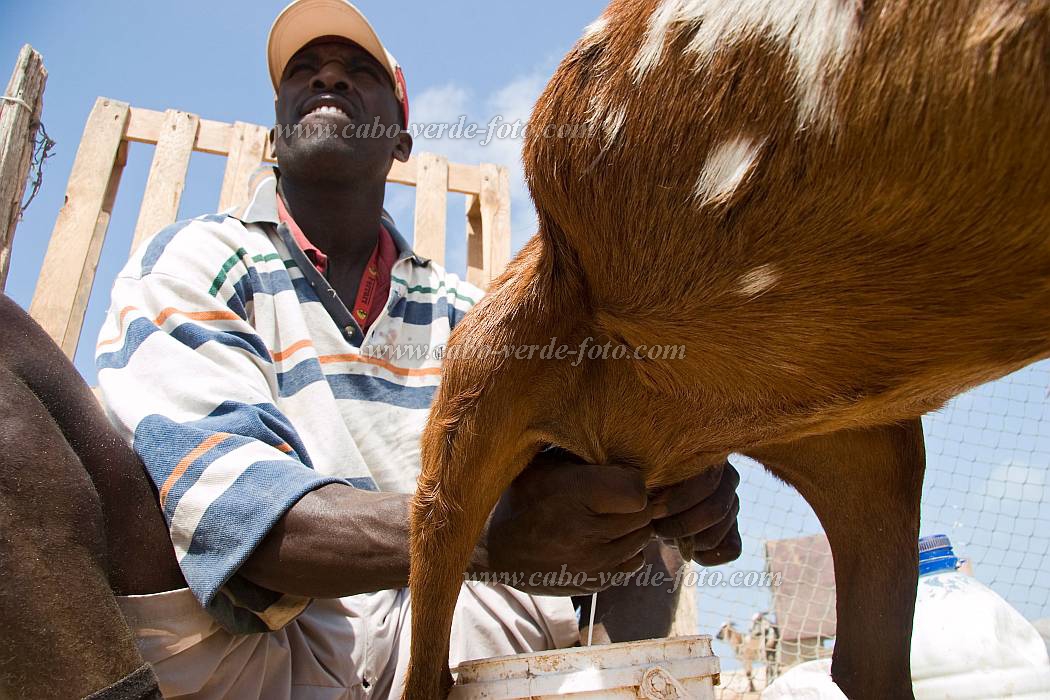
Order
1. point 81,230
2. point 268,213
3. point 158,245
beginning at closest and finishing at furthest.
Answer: point 158,245 → point 268,213 → point 81,230

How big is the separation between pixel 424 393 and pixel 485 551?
0.83 m

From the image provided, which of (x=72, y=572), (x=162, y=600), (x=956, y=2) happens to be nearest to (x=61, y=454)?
(x=72, y=572)

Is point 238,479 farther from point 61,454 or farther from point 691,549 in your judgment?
point 691,549

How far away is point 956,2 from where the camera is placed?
0.52 metres

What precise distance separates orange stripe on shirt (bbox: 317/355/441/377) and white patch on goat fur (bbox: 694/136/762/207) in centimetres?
134

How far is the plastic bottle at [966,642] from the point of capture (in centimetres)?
191

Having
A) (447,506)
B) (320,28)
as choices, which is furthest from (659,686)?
(320,28)

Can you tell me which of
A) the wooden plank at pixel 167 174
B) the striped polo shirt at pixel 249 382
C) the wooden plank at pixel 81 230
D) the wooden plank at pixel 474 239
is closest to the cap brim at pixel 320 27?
the striped polo shirt at pixel 249 382

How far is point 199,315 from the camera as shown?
1577mm

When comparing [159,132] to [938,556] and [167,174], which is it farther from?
[938,556]

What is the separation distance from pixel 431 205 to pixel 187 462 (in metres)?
2.67

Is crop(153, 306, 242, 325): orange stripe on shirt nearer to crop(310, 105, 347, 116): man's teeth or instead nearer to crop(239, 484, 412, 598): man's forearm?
crop(239, 484, 412, 598): man's forearm

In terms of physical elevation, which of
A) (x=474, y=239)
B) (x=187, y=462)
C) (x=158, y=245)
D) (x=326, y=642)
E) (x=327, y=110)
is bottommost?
(x=326, y=642)

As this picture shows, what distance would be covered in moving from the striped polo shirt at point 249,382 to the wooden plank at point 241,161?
132 centimetres
